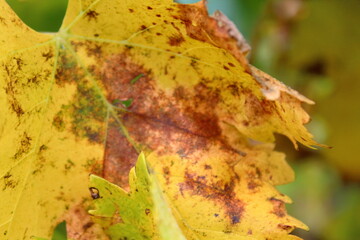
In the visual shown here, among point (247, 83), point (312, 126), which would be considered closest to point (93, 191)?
point (247, 83)

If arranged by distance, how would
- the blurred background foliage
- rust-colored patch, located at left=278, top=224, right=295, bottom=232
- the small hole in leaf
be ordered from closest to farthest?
rust-colored patch, located at left=278, top=224, right=295, bottom=232 → the small hole in leaf → the blurred background foliage

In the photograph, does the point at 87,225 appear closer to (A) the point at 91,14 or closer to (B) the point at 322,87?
(A) the point at 91,14

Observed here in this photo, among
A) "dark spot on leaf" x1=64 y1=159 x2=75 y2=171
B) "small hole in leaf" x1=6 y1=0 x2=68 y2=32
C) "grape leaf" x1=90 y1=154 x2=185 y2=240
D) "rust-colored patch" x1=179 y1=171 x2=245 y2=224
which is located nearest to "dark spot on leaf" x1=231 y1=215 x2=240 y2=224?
"rust-colored patch" x1=179 y1=171 x2=245 y2=224

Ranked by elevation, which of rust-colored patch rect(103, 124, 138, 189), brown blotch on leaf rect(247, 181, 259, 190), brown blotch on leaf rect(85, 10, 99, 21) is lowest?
rust-colored patch rect(103, 124, 138, 189)

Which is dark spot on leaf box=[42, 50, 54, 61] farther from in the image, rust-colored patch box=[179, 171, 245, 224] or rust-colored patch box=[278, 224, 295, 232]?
rust-colored patch box=[278, 224, 295, 232]

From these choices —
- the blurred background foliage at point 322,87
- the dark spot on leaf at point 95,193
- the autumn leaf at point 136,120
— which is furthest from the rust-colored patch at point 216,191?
the blurred background foliage at point 322,87

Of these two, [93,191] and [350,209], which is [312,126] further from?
[93,191]

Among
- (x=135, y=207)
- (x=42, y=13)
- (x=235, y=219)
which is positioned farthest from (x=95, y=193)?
(x=42, y=13)
